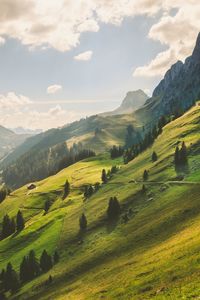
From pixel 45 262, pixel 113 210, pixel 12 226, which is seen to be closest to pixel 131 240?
pixel 45 262

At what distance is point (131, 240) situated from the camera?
83125mm

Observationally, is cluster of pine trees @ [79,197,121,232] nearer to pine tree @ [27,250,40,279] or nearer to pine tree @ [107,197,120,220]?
pine tree @ [107,197,120,220]

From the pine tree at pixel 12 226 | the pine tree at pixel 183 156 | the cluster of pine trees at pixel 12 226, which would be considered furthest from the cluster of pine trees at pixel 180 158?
the pine tree at pixel 12 226

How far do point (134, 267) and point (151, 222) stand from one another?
27.8 metres

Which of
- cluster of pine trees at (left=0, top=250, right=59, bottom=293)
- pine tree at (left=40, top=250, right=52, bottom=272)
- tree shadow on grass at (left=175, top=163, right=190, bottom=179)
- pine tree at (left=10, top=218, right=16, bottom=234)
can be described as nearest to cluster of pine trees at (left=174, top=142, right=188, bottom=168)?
tree shadow on grass at (left=175, top=163, right=190, bottom=179)

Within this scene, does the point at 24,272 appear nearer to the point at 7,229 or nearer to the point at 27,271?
the point at 27,271

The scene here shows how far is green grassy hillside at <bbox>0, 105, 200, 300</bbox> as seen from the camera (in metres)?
49.0

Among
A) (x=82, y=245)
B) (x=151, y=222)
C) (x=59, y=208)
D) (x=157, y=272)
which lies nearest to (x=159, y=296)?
(x=157, y=272)

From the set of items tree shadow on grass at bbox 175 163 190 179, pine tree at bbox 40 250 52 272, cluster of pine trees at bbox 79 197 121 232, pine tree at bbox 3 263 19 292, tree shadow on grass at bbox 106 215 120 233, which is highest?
tree shadow on grass at bbox 175 163 190 179

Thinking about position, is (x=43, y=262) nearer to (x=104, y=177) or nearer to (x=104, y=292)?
(x=104, y=292)

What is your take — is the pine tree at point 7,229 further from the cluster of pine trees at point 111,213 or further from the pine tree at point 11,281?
the pine tree at point 11,281

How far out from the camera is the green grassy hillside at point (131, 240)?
49.0 meters

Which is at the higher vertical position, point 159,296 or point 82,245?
point 159,296

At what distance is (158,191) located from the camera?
116m
